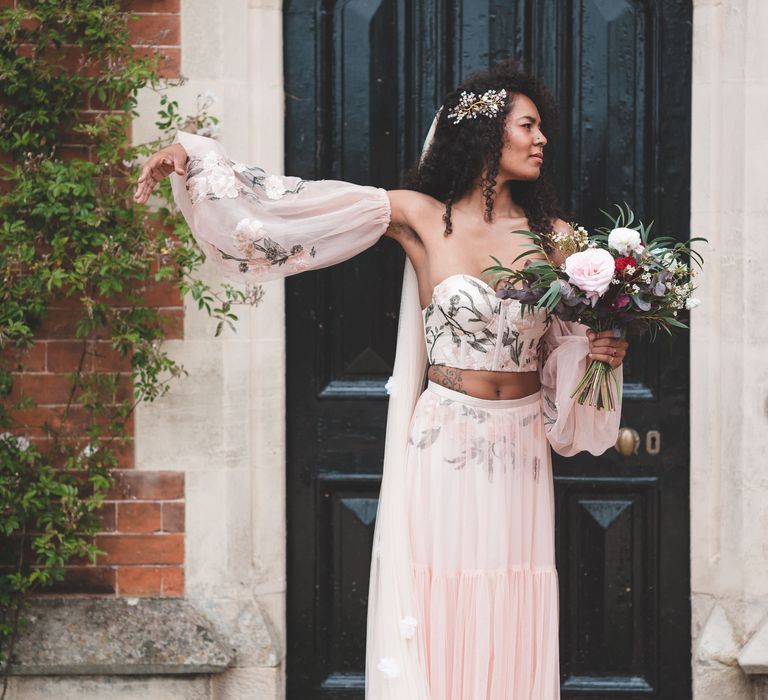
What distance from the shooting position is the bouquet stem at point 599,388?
3.04 metres

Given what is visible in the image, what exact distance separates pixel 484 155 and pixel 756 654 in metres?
2.02

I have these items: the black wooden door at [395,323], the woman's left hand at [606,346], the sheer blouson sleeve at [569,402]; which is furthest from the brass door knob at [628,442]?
the woman's left hand at [606,346]

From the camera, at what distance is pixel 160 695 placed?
399 centimetres

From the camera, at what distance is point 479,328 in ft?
10.4

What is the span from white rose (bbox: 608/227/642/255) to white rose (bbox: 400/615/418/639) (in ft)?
3.85

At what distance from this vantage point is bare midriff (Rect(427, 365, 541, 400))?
3.23 m

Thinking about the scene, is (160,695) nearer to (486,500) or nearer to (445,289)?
(486,500)

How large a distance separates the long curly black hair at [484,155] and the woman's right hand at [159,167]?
68cm

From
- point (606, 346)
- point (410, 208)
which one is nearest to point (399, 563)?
point (606, 346)

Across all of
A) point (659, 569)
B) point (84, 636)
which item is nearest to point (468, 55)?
point (659, 569)

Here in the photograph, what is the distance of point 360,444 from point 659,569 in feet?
3.92

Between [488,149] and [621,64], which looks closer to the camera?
[488,149]

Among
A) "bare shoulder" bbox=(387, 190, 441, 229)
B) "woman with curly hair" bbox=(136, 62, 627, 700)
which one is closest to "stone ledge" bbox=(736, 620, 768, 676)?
"woman with curly hair" bbox=(136, 62, 627, 700)

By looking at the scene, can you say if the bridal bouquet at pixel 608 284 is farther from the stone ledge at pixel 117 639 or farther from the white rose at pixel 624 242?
the stone ledge at pixel 117 639
